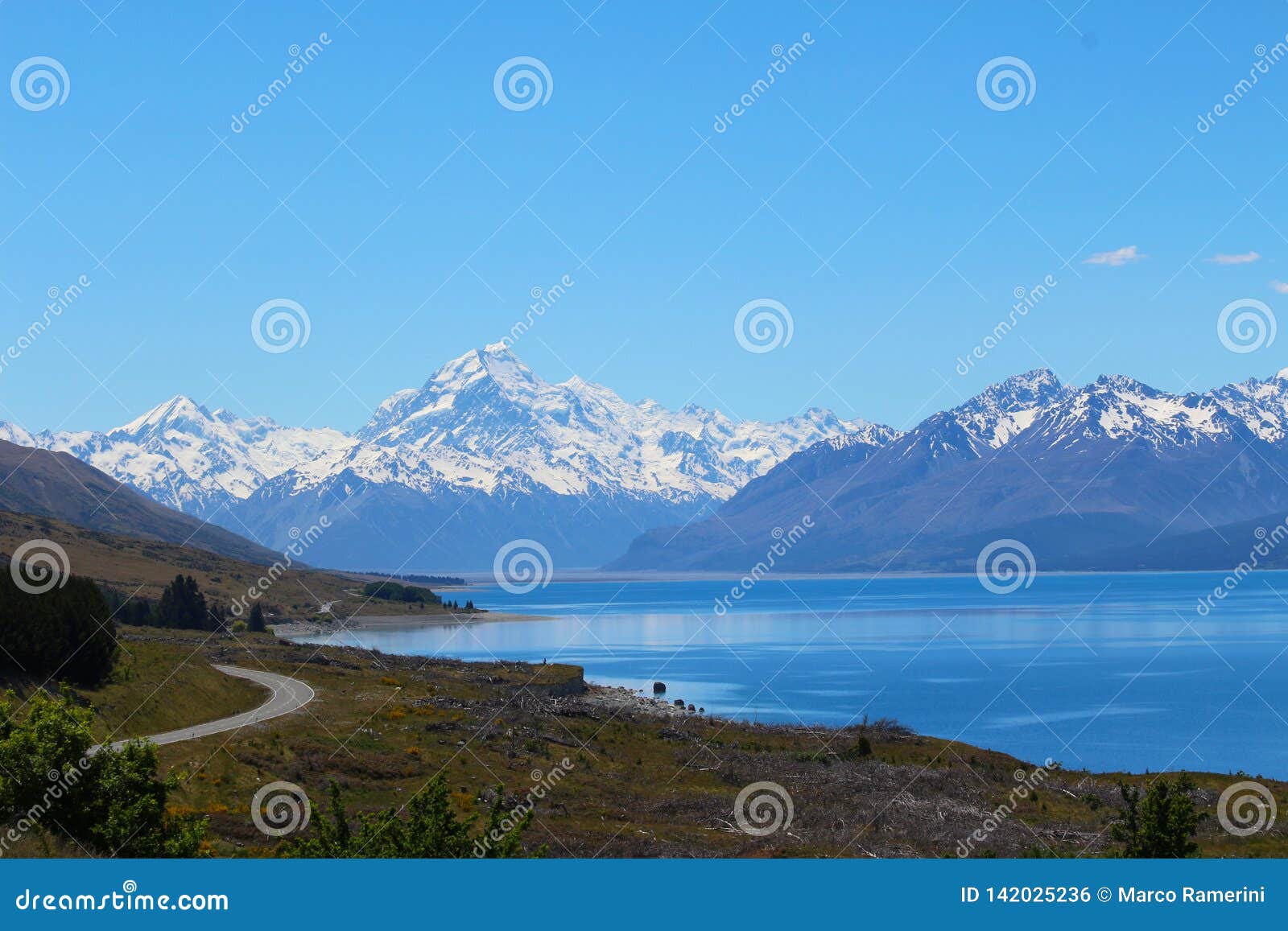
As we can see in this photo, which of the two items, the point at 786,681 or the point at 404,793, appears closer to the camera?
the point at 404,793

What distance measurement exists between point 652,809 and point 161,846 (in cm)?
2642

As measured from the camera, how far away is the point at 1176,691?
119 m

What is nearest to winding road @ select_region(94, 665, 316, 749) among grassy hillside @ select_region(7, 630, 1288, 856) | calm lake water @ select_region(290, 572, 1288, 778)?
grassy hillside @ select_region(7, 630, 1288, 856)

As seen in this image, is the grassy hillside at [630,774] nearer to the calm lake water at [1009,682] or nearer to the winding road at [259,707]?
the winding road at [259,707]

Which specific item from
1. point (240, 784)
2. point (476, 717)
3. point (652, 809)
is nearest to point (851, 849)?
point (652, 809)

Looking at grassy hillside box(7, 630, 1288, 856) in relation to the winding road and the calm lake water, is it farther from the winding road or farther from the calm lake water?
the calm lake water

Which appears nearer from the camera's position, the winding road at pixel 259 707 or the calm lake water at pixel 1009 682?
the winding road at pixel 259 707

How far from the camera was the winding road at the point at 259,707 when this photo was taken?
54.8 m

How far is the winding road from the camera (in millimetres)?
54844

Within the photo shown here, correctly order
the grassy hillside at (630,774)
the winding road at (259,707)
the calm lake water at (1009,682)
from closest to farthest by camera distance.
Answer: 1. the grassy hillside at (630,774)
2. the winding road at (259,707)
3. the calm lake water at (1009,682)

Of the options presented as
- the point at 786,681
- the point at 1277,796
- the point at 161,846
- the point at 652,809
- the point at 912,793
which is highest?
the point at 786,681

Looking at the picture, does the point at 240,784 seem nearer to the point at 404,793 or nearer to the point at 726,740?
the point at 404,793

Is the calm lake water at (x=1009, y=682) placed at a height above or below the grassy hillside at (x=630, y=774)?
above

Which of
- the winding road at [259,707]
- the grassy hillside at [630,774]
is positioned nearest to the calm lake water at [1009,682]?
the grassy hillside at [630,774]
